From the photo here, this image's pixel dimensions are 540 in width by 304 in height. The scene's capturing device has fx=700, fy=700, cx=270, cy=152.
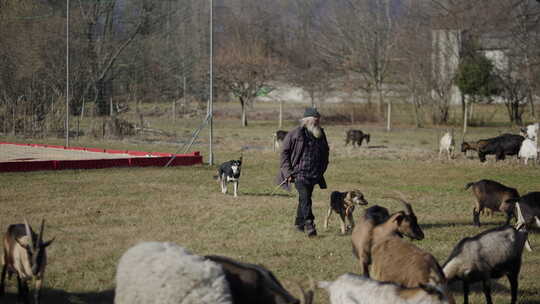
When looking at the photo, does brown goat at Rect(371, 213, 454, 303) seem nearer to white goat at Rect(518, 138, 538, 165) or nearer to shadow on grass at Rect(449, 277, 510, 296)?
shadow on grass at Rect(449, 277, 510, 296)

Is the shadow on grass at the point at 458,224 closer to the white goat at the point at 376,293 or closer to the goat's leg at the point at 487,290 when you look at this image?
the goat's leg at the point at 487,290

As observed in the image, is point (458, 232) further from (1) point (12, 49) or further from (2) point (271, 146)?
(1) point (12, 49)

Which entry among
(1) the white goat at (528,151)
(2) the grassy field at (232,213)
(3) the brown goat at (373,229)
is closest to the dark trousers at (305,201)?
(2) the grassy field at (232,213)

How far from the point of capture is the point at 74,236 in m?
10.8

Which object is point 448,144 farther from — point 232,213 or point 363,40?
point 363,40

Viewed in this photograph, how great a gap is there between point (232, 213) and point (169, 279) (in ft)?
24.1

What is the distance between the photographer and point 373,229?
8172 millimetres

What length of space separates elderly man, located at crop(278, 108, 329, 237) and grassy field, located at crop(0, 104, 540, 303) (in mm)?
481

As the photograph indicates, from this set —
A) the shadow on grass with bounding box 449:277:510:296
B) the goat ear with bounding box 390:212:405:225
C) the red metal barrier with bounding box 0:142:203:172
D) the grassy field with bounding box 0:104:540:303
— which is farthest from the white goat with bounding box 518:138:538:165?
the goat ear with bounding box 390:212:405:225

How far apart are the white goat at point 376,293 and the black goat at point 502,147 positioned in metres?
18.4

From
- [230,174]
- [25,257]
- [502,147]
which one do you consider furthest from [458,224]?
[502,147]

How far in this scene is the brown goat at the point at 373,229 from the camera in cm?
807

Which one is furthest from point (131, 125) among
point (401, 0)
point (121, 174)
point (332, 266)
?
point (401, 0)

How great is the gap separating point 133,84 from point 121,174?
21577 mm
